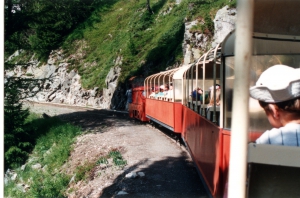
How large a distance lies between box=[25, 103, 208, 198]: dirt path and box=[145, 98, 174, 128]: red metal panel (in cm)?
71

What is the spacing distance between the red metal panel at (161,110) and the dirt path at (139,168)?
0.71 m

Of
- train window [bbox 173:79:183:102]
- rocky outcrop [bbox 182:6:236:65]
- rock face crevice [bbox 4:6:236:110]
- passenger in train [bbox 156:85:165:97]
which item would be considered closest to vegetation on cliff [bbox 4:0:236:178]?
rocky outcrop [bbox 182:6:236:65]

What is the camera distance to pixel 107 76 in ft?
128

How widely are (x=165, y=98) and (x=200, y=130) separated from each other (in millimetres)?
7419

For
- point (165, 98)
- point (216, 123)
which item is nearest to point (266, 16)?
point (216, 123)

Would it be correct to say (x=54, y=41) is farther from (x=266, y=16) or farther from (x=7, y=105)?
(x=266, y=16)

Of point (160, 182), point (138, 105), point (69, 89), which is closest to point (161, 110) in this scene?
point (138, 105)

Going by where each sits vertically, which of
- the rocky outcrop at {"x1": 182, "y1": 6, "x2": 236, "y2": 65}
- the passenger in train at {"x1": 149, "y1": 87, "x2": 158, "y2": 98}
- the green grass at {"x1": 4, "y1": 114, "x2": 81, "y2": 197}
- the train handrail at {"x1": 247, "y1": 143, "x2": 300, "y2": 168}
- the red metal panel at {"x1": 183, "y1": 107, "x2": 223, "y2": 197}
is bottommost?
the green grass at {"x1": 4, "y1": 114, "x2": 81, "y2": 197}

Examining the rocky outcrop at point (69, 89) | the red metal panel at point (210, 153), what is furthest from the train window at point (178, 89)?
the rocky outcrop at point (69, 89)

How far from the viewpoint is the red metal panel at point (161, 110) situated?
14074 mm

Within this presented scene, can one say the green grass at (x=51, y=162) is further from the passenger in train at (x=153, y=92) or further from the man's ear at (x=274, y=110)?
the man's ear at (x=274, y=110)

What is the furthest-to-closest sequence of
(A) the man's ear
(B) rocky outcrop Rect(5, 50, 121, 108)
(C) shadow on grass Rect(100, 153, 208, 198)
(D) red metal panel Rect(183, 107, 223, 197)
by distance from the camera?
(B) rocky outcrop Rect(5, 50, 121, 108) → (C) shadow on grass Rect(100, 153, 208, 198) → (D) red metal panel Rect(183, 107, 223, 197) → (A) the man's ear

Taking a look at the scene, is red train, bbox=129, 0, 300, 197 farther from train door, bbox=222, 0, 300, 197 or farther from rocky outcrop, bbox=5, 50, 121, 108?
rocky outcrop, bbox=5, 50, 121, 108

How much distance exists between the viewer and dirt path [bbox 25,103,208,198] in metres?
8.13
